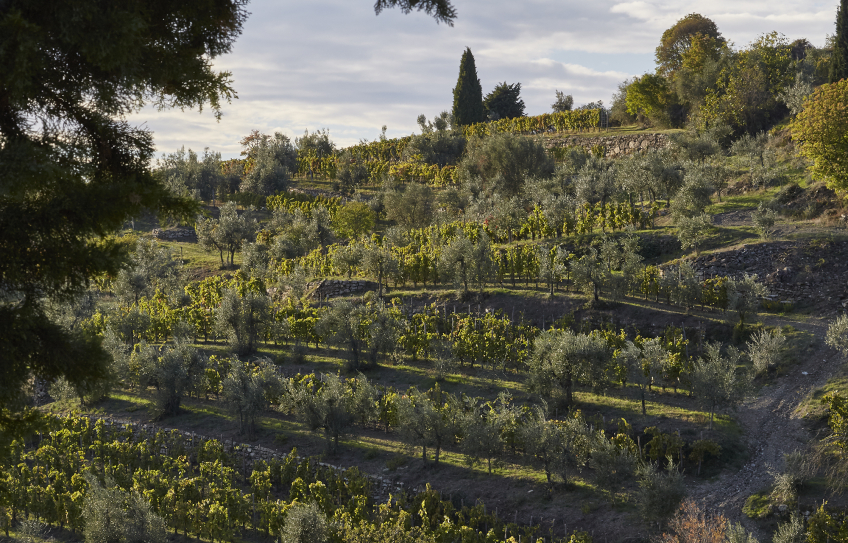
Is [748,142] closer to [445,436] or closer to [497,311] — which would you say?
[497,311]

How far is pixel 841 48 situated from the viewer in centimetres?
4500

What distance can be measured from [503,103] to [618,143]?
24.1m

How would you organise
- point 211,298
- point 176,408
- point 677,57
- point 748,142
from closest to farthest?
1. point 176,408
2. point 211,298
3. point 748,142
4. point 677,57

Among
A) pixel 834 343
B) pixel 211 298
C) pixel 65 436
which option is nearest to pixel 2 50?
Result: pixel 65 436

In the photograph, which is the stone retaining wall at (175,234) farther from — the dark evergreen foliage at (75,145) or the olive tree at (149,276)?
the dark evergreen foliage at (75,145)

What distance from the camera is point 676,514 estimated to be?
48.2 feet

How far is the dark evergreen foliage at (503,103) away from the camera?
81.7 metres

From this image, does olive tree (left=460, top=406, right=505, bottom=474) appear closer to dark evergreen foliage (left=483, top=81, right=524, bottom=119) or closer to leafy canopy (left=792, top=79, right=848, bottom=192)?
leafy canopy (left=792, top=79, right=848, bottom=192)

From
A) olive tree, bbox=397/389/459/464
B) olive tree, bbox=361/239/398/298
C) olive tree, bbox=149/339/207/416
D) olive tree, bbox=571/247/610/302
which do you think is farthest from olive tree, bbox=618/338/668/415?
olive tree, bbox=149/339/207/416

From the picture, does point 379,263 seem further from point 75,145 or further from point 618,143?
point 618,143

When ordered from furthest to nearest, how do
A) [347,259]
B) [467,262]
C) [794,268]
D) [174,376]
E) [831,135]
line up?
1. [347,259]
2. [467,262]
3. [831,135]
4. [794,268]
5. [174,376]

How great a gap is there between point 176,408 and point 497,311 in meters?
15.6

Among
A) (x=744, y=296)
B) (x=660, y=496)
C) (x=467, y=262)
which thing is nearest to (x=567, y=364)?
(x=660, y=496)

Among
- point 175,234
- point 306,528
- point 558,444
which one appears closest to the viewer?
point 306,528
